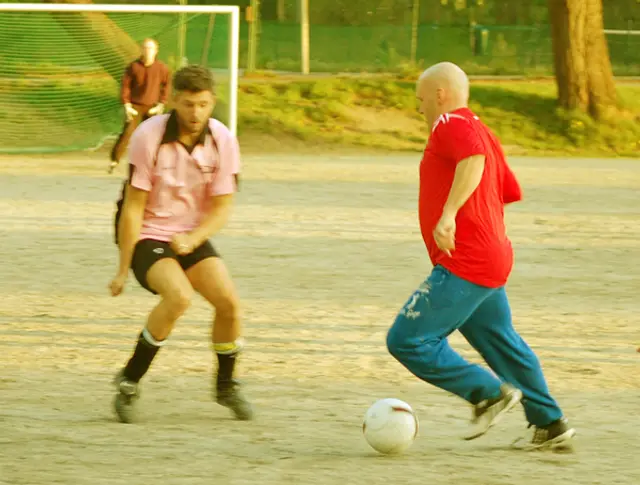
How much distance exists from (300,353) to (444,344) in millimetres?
2183

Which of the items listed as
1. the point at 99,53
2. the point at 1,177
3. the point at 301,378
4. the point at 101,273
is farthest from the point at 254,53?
the point at 301,378

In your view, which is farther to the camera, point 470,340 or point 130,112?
point 130,112

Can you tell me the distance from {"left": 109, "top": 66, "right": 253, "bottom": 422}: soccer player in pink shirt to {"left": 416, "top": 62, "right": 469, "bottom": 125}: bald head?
41.3 inches

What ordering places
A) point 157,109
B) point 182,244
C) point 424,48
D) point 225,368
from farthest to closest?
point 424,48, point 157,109, point 225,368, point 182,244

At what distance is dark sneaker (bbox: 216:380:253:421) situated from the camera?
599 cm

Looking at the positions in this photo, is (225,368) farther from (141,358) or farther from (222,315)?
(141,358)

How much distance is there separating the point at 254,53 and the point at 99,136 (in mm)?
10727

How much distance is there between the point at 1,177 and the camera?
17641mm

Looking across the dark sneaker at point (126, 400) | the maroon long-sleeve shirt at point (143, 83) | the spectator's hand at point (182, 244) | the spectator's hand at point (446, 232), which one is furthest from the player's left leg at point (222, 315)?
the maroon long-sleeve shirt at point (143, 83)

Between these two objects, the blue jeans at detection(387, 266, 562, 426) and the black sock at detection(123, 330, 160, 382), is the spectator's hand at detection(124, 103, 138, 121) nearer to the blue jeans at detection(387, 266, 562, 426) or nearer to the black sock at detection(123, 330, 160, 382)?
the black sock at detection(123, 330, 160, 382)

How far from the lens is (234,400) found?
19.6 ft

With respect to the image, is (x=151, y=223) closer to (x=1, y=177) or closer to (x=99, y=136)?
(x=1, y=177)

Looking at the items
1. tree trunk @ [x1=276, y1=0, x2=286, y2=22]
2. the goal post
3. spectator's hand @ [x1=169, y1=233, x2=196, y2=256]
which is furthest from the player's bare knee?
tree trunk @ [x1=276, y1=0, x2=286, y2=22]

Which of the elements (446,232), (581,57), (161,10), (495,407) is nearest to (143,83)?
(161,10)
